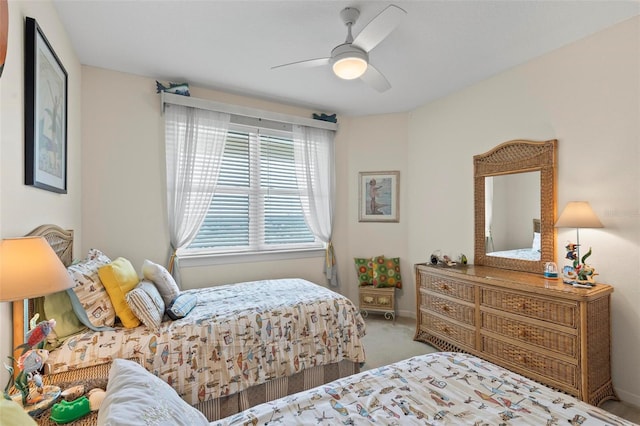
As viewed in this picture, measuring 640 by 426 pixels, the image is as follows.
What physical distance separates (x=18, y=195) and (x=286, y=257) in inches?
101

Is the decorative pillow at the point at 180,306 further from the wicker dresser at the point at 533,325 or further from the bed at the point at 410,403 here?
the wicker dresser at the point at 533,325

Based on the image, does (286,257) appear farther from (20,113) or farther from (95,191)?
(20,113)

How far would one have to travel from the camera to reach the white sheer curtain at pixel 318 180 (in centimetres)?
381


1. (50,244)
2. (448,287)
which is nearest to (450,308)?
(448,287)

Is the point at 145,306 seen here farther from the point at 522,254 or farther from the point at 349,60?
the point at 522,254

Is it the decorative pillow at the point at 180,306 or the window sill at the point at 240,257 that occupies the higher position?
the window sill at the point at 240,257

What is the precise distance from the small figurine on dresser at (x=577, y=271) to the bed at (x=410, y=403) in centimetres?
137

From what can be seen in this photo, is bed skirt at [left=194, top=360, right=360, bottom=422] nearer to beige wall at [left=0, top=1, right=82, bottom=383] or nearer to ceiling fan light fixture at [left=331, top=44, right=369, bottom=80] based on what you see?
beige wall at [left=0, top=1, right=82, bottom=383]

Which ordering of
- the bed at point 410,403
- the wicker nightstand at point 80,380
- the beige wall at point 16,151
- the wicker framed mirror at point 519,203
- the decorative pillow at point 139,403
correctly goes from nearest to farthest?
the decorative pillow at point 139,403 → the bed at point 410,403 → the wicker nightstand at point 80,380 → the beige wall at point 16,151 → the wicker framed mirror at point 519,203

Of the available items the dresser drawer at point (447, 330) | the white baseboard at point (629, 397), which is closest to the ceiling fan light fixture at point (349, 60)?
the dresser drawer at point (447, 330)

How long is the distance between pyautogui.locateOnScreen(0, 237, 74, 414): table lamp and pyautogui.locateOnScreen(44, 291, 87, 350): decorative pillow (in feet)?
1.83

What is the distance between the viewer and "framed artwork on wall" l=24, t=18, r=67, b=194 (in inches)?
61.7

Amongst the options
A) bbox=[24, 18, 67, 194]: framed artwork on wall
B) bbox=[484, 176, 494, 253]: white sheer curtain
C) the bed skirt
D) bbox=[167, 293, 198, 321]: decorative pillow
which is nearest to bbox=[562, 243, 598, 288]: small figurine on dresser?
bbox=[484, 176, 494, 253]: white sheer curtain

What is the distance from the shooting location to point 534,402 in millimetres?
1126
